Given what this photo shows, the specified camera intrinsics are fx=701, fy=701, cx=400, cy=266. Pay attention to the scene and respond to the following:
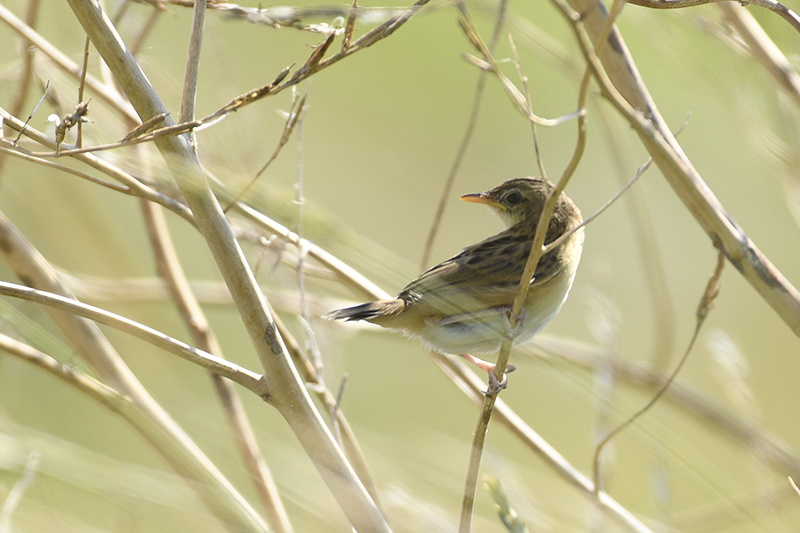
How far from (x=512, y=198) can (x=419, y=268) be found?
3.13 feet

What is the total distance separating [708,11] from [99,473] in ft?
7.98

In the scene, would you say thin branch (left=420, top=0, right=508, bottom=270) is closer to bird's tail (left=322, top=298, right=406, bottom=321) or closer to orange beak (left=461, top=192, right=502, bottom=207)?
bird's tail (left=322, top=298, right=406, bottom=321)

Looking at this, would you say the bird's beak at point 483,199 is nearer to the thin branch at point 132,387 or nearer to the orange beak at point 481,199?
the orange beak at point 481,199

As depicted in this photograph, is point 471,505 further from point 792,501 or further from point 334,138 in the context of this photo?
point 334,138

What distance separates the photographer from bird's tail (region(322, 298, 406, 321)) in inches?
97.3

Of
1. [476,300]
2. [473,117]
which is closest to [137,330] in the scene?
[473,117]

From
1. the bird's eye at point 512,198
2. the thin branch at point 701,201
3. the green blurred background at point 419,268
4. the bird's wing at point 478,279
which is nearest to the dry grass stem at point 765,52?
the green blurred background at point 419,268

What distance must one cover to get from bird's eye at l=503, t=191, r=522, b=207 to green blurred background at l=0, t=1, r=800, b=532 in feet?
1.62

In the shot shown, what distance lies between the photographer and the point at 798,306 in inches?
72.0

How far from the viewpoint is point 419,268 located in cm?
254

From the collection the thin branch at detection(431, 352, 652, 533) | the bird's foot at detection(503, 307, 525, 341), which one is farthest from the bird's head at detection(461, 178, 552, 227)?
the thin branch at detection(431, 352, 652, 533)

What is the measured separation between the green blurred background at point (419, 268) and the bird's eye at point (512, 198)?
1.62ft

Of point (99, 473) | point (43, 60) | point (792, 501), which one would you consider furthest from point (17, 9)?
point (792, 501)

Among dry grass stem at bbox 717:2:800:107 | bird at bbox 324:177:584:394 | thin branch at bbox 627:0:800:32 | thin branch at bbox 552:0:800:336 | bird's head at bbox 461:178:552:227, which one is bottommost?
bird at bbox 324:177:584:394
